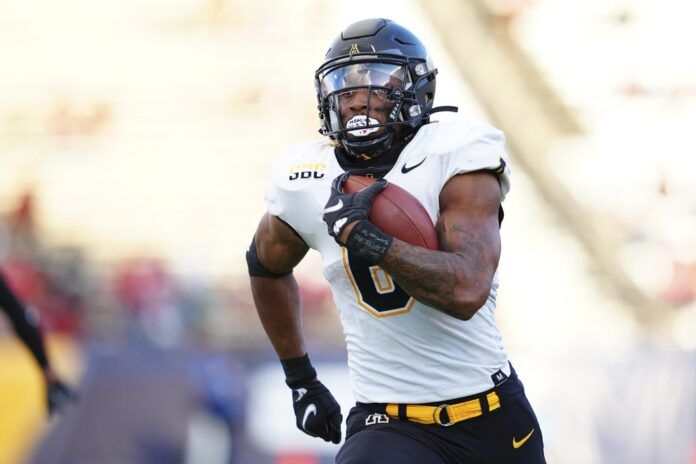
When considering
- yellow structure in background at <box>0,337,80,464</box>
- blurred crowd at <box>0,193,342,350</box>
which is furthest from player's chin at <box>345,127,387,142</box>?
blurred crowd at <box>0,193,342,350</box>

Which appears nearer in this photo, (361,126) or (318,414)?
(361,126)

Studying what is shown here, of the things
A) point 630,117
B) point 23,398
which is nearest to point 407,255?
point 23,398

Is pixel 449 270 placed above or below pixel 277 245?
above

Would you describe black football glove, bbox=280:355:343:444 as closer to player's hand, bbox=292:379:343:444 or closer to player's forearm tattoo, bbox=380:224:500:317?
player's hand, bbox=292:379:343:444

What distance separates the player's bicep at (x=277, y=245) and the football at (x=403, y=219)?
53cm

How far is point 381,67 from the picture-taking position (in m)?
3.34

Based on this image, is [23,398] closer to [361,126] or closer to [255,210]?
[255,210]

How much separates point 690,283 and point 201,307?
438 cm

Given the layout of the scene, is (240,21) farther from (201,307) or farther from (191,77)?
(201,307)

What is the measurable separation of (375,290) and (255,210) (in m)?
7.66

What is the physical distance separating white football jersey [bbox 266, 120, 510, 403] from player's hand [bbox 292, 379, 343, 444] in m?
0.36

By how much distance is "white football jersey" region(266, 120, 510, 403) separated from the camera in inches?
121

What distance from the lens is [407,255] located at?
2812mm

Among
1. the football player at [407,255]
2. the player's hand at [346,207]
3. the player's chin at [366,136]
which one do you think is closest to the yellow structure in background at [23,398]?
the football player at [407,255]
